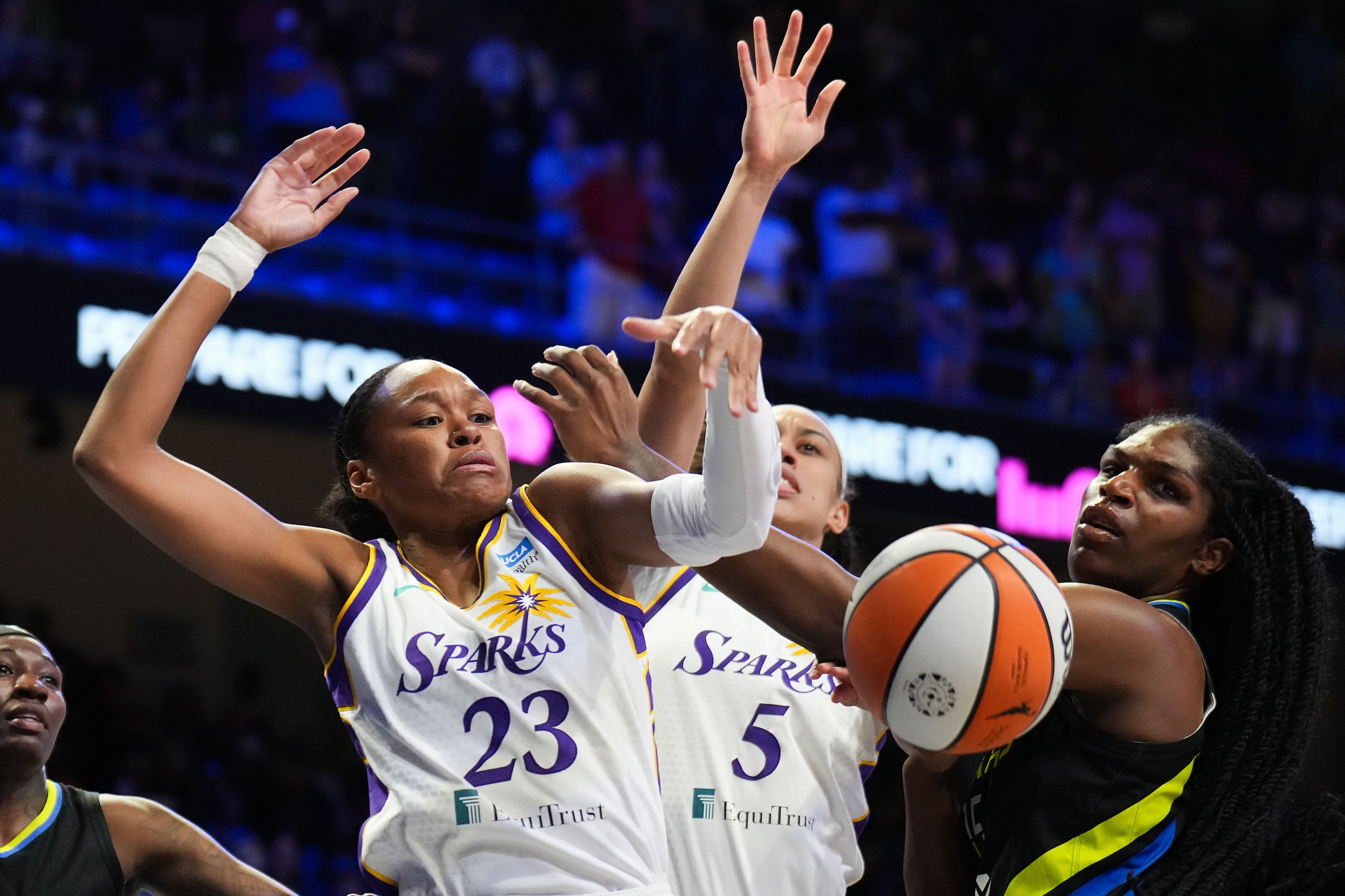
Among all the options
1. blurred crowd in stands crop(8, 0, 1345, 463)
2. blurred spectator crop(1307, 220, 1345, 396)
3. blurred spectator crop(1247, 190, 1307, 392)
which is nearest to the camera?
blurred crowd in stands crop(8, 0, 1345, 463)

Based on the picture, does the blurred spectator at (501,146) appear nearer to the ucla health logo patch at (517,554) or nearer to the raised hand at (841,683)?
the ucla health logo patch at (517,554)

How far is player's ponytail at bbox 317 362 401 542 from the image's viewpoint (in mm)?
3006

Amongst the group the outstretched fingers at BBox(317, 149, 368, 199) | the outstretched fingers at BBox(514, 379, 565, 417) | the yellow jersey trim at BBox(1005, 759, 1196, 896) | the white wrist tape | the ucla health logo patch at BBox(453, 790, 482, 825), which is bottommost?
the yellow jersey trim at BBox(1005, 759, 1196, 896)

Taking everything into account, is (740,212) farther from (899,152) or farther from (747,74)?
(899,152)

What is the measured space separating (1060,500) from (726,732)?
294 inches

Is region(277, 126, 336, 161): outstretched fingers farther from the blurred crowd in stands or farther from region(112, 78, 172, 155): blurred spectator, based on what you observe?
region(112, 78, 172, 155): blurred spectator

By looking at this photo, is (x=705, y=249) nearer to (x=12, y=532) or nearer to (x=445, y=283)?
(x=445, y=283)

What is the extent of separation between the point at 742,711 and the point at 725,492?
1038 millimetres

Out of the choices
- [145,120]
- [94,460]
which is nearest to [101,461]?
[94,460]

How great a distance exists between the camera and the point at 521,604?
8.95ft

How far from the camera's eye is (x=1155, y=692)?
9.19ft

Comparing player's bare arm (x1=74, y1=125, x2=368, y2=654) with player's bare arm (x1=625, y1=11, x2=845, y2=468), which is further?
player's bare arm (x1=625, y1=11, x2=845, y2=468)

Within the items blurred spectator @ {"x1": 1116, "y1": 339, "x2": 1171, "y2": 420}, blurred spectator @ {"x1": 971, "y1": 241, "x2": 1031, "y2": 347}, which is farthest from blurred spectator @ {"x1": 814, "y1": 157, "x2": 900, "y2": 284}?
blurred spectator @ {"x1": 1116, "y1": 339, "x2": 1171, "y2": 420}

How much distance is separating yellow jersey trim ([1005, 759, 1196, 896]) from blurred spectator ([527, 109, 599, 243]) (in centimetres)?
699
